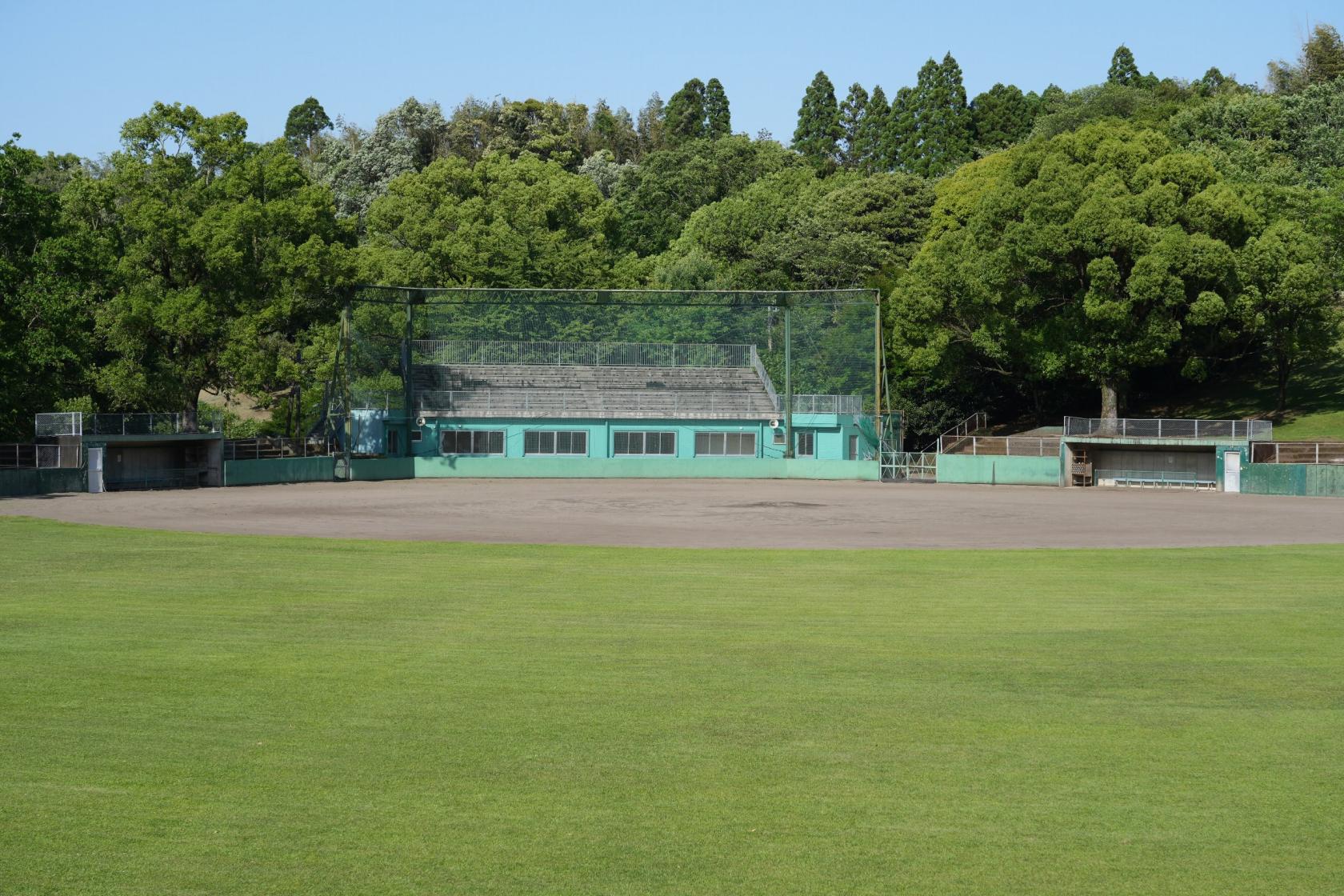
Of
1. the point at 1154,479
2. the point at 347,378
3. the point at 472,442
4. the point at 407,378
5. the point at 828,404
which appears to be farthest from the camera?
the point at 472,442

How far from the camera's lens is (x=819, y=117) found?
156m

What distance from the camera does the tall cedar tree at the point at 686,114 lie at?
16700 cm

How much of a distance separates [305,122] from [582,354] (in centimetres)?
12411

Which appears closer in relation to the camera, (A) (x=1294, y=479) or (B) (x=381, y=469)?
(A) (x=1294, y=479)

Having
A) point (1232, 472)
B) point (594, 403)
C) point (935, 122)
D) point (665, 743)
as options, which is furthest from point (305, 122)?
point (665, 743)

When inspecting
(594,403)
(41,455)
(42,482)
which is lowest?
(42,482)

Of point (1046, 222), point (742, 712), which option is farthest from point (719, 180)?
point (742, 712)

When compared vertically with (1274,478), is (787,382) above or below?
above

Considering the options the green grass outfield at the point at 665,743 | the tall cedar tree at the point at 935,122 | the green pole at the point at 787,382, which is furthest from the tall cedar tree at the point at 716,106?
the green grass outfield at the point at 665,743

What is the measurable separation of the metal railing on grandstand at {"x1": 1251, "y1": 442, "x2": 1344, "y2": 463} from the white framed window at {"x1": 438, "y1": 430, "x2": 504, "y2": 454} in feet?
131

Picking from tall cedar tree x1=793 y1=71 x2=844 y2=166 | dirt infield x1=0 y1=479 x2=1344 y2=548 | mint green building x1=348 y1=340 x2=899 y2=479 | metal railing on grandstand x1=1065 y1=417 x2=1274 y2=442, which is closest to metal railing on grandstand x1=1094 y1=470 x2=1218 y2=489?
metal railing on grandstand x1=1065 y1=417 x2=1274 y2=442

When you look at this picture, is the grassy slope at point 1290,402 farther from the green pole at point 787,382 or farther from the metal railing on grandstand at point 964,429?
the green pole at point 787,382

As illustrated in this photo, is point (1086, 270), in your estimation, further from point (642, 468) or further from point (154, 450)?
point (154, 450)

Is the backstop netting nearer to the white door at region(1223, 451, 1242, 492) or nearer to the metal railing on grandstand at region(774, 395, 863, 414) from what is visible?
the metal railing on grandstand at region(774, 395, 863, 414)
